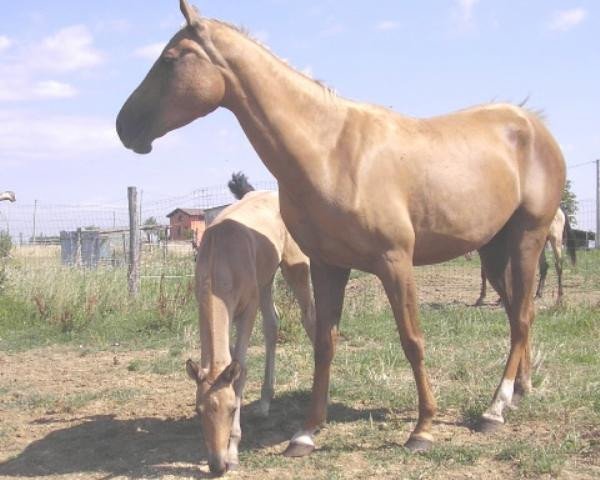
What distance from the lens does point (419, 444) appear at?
15.2ft

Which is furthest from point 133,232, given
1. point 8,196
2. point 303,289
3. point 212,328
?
point 212,328

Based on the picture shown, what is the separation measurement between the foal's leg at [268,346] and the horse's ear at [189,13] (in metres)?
2.37

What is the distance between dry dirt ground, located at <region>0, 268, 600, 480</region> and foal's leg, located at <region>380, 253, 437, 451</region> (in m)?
0.19

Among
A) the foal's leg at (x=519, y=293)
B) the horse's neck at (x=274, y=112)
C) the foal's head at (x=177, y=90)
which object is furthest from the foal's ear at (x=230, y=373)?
the foal's leg at (x=519, y=293)

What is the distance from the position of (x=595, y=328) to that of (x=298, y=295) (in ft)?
12.6

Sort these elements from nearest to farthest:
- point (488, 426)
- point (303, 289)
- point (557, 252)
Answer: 1. point (488, 426)
2. point (303, 289)
3. point (557, 252)

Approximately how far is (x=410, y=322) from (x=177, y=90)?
206cm

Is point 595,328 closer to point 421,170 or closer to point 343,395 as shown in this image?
point 343,395

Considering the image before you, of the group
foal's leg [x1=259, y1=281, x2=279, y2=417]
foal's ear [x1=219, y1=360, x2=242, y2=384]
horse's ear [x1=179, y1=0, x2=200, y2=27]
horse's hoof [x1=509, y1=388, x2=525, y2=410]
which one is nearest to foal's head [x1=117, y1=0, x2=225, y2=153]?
horse's ear [x1=179, y1=0, x2=200, y2=27]

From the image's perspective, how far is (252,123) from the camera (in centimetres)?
457

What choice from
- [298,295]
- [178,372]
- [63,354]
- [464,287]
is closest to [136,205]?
[63,354]

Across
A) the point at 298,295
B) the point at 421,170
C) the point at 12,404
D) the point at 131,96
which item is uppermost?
→ the point at 131,96

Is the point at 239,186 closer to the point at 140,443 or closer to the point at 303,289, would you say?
the point at 303,289

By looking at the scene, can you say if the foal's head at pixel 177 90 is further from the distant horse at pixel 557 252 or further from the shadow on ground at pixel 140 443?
the distant horse at pixel 557 252
